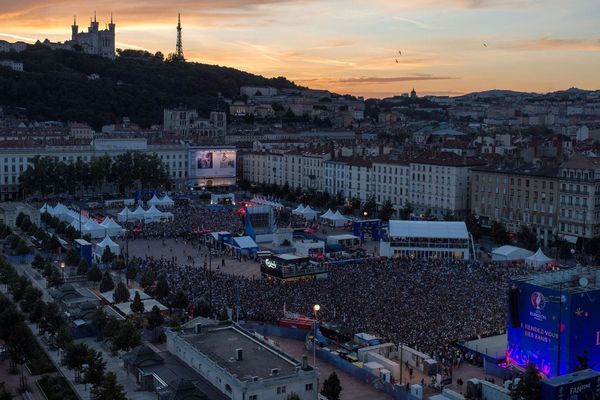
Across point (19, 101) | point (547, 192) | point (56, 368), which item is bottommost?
point (56, 368)

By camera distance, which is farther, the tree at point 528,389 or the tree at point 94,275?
the tree at point 94,275

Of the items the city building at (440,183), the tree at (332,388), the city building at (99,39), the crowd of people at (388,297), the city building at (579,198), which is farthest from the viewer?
the city building at (99,39)

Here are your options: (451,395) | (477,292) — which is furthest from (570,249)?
(451,395)

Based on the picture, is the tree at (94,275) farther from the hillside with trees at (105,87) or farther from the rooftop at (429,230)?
the hillside with trees at (105,87)

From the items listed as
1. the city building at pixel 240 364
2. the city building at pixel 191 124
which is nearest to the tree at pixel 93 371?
the city building at pixel 240 364

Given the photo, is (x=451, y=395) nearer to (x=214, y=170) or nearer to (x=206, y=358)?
(x=206, y=358)

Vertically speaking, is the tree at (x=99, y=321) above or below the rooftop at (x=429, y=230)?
below

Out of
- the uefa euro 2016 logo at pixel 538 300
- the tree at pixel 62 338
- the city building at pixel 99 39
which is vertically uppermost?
the city building at pixel 99 39

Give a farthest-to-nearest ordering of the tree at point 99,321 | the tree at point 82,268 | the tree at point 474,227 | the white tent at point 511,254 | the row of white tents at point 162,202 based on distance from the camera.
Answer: the row of white tents at point 162,202, the tree at point 474,227, the white tent at point 511,254, the tree at point 82,268, the tree at point 99,321
